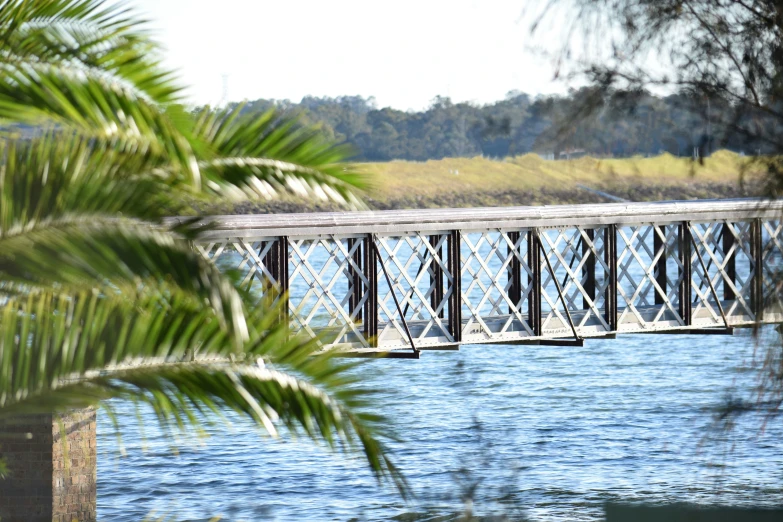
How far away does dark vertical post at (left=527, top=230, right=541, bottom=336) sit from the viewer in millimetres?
22672

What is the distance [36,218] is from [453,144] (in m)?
100.0

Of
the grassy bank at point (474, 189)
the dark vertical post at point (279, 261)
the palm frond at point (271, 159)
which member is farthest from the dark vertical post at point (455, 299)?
the grassy bank at point (474, 189)

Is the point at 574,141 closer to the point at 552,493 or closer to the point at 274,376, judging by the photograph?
the point at 274,376

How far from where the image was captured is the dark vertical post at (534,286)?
22672 mm

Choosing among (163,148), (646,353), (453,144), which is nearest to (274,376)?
(163,148)

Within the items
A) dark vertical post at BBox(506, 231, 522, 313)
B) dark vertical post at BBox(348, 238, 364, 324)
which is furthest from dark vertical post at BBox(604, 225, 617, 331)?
dark vertical post at BBox(348, 238, 364, 324)

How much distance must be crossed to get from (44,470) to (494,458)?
7565mm

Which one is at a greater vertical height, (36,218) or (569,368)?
(36,218)

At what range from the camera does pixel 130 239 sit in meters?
5.61

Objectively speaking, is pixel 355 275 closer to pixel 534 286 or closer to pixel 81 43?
pixel 534 286

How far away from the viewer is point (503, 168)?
108 meters

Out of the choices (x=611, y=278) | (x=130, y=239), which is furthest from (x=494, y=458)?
(x=130, y=239)

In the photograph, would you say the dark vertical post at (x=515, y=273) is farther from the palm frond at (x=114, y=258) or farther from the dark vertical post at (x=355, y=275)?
the palm frond at (x=114, y=258)

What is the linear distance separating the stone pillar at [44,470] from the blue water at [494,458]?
6.65 ft
